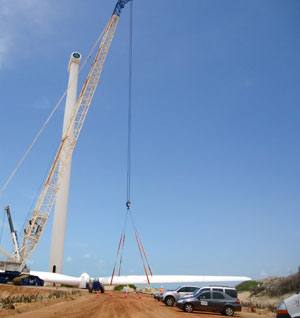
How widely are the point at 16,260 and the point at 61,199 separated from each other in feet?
71.9

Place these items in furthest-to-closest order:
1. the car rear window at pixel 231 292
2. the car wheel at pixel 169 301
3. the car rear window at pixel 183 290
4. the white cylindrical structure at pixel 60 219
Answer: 1. the white cylindrical structure at pixel 60 219
2. the car rear window at pixel 183 290
3. the car wheel at pixel 169 301
4. the car rear window at pixel 231 292

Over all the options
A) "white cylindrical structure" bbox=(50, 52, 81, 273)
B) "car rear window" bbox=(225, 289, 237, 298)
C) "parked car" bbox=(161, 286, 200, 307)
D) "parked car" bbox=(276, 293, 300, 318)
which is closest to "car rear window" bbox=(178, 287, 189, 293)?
"parked car" bbox=(161, 286, 200, 307)

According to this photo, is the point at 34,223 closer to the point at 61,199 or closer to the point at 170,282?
the point at 61,199

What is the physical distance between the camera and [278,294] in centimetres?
5431

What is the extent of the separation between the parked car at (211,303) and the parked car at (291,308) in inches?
730

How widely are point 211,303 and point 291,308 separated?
62.0ft

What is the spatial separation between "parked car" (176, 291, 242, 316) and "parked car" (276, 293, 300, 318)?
18.5m

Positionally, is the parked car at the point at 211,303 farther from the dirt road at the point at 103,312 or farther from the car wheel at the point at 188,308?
the dirt road at the point at 103,312

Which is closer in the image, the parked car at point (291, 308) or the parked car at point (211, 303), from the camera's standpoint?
the parked car at point (291, 308)

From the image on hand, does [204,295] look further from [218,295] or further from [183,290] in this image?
[183,290]

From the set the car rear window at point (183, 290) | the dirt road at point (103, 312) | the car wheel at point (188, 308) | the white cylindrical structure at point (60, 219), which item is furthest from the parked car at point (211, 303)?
the white cylindrical structure at point (60, 219)

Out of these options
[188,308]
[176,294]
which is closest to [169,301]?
[176,294]

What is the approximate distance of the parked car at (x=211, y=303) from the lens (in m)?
27.9

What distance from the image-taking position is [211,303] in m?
28.1
